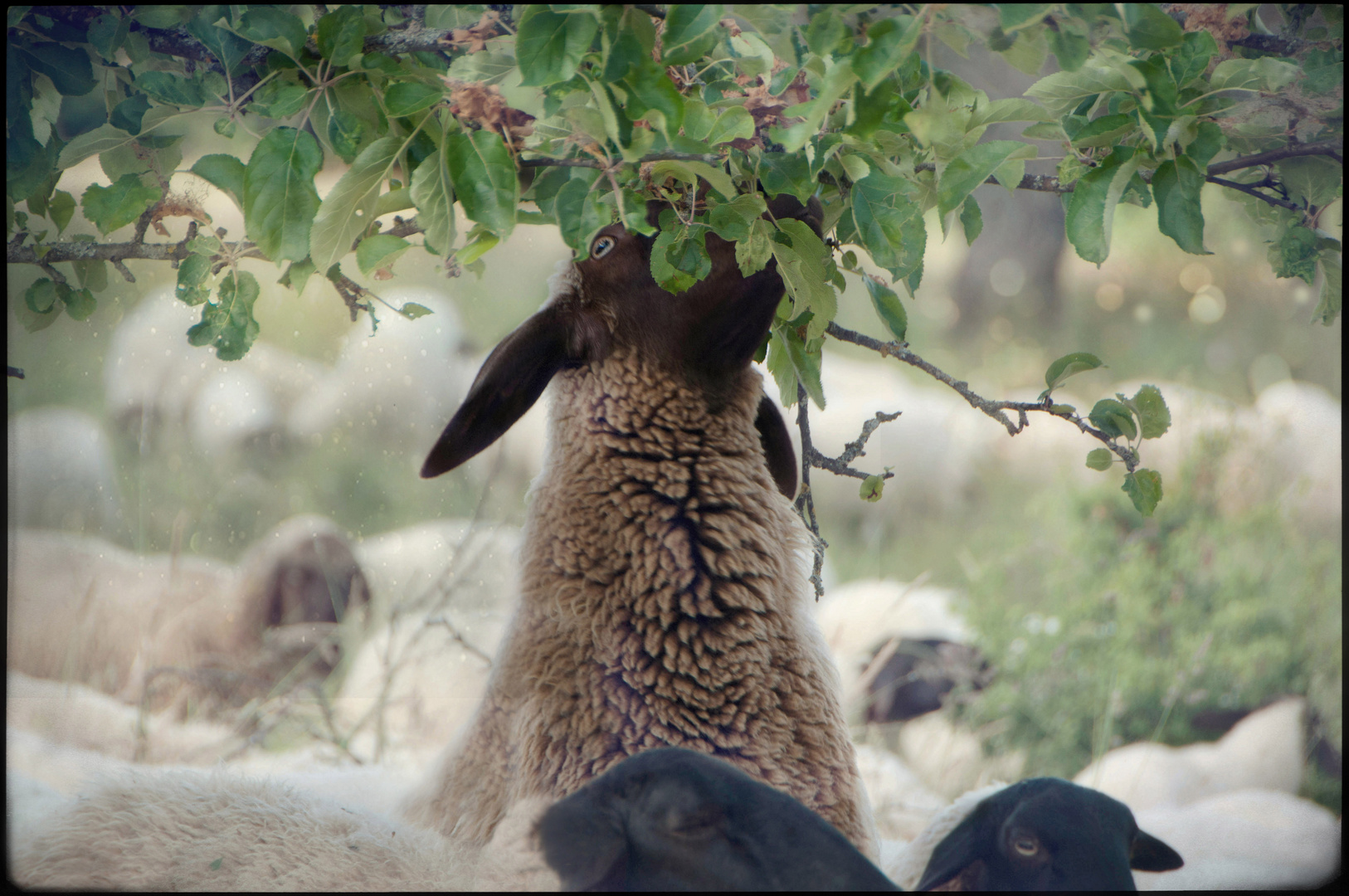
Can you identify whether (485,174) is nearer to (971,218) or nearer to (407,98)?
(407,98)

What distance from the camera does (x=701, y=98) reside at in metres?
1.13

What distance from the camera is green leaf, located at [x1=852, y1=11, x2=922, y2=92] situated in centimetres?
88

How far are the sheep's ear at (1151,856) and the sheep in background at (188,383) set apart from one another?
1599mm

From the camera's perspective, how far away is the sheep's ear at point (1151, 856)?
1165 millimetres

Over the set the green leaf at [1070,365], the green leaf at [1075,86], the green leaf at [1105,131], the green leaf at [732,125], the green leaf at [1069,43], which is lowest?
the green leaf at [1070,365]

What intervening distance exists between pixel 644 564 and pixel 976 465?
349 cm

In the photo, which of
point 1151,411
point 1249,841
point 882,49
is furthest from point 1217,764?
point 882,49

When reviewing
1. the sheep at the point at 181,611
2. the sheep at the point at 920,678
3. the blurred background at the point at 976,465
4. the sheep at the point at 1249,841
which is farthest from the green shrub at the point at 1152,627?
the sheep at the point at 181,611

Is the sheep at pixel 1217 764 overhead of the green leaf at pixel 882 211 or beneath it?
beneath

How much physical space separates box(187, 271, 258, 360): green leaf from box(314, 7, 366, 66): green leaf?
17.1 inches

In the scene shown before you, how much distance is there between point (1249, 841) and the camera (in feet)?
6.03

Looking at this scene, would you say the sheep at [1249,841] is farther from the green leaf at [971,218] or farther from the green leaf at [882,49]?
the green leaf at [882,49]

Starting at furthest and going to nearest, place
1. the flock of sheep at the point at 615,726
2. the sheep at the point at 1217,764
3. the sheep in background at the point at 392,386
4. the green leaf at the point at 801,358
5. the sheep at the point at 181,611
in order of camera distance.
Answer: the sheep at the point at 1217,764
the sheep in background at the point at 392,386
the sheep at the point at 181,611
the green leaf at the point at 801,358
the flock of sheep at the point at 615,726

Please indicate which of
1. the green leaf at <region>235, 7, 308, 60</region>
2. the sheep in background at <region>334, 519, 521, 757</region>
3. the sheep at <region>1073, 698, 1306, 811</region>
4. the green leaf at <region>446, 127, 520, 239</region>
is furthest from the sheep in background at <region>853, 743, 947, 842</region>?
the green leaf at <region>235, 7, 308, 60</region>
